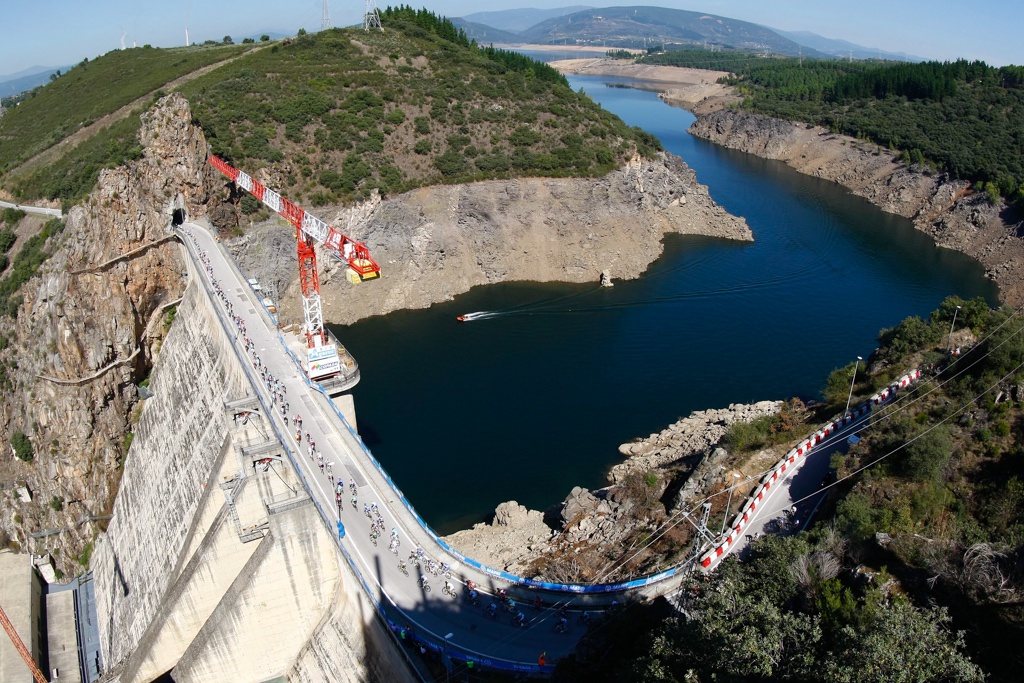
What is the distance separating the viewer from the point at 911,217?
98.5 m

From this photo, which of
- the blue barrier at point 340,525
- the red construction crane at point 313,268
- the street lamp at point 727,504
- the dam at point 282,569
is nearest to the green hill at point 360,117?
the red construction crane at point 313,268

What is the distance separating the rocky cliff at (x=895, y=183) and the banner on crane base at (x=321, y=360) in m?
67.4

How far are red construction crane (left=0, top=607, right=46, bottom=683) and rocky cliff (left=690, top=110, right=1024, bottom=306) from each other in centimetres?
8430

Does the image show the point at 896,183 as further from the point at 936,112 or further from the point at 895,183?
the point at 936,112

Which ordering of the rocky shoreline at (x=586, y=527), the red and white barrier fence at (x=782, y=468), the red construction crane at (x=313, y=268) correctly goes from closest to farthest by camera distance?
the red and white barrier fence at (x=782, y=468) < the rocky shoreline at (x=586, y=527) < the red construction crane at (x=313, y=268)

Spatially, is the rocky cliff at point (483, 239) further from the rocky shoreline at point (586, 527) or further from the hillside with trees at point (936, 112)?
the hillside with trees at point (936, 112)

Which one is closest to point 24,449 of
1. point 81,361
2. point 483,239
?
point 81,361

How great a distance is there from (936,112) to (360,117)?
98.5 metres

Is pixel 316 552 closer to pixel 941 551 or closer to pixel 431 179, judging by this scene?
pixel 941 551

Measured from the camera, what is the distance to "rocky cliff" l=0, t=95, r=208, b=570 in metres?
44.5

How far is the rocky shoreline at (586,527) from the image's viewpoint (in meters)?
30.3

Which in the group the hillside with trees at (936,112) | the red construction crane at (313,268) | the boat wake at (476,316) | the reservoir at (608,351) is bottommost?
the reservoir at (608,351)

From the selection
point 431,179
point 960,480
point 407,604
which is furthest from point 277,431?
point 431,179

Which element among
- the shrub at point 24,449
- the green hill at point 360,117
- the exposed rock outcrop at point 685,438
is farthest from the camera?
the green hill at point 360,117
